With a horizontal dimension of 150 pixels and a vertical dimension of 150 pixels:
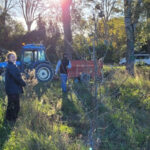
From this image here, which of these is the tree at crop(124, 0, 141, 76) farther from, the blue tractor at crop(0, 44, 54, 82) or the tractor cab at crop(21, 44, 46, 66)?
the tractor cab at crop(21, 44, 46, 66)

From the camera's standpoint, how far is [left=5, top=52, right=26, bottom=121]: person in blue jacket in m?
4.14

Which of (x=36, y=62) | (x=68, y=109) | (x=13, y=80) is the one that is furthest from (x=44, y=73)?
(x=13, y=80)

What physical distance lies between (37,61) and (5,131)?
6.24 meters

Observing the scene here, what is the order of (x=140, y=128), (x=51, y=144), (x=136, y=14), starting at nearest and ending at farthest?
1. (x=51, y=144)
2. (x=140, y=128)
3. (x=136, y=14)

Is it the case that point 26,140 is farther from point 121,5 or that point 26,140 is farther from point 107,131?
point 121,5

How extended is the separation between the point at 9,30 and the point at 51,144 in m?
22.1

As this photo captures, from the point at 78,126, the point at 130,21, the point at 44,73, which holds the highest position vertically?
the point at 130,21

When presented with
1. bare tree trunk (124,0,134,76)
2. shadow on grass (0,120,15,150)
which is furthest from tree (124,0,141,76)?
shadow on grass (0,120,15,150)

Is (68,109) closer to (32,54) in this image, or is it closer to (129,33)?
(32,54)

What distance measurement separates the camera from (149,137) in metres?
3.61

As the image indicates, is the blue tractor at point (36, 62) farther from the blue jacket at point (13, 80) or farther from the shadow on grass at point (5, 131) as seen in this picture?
the shadow on grass at point (5, 131)

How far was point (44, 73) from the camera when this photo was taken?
9.80 m

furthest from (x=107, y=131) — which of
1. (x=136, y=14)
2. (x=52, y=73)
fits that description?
(x=136, y=14)

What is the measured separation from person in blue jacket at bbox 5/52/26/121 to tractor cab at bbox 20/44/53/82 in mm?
5268
